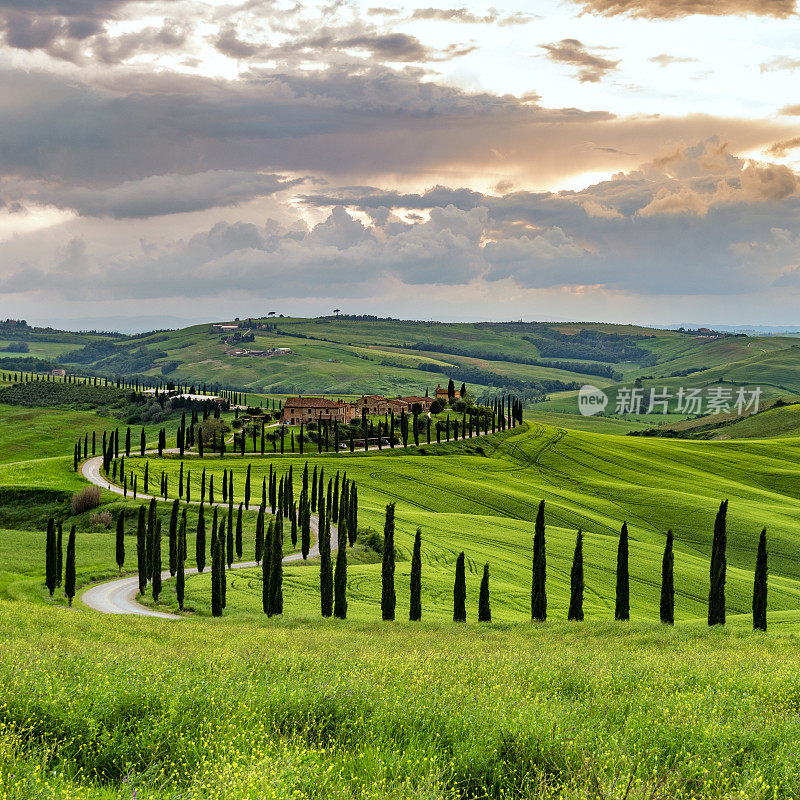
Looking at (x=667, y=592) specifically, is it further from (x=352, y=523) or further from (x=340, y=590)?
(x=352, y=523)

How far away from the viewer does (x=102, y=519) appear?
4200 inches

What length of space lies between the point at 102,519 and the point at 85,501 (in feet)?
27.8

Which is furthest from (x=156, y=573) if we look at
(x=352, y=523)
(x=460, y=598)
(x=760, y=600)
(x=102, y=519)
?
(x=760, y=600)

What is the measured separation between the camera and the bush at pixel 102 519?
4173 inches

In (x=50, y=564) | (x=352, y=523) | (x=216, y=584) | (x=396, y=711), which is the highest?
(x=396, y=711)

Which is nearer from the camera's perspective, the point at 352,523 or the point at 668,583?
the point at 668,583

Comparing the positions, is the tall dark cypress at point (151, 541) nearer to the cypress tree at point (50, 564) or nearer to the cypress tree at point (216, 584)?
the cypress tree at point (50, 564)

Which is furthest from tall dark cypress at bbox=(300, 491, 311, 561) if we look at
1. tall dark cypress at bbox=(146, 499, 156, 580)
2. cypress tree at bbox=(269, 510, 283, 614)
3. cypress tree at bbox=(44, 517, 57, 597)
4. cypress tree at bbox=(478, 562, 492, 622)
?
cypress tree at bbox=(478, 562, 492, 622)

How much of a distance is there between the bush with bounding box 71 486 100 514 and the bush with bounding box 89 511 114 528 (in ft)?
18.1

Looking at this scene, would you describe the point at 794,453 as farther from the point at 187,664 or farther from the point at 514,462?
the point at 187,664

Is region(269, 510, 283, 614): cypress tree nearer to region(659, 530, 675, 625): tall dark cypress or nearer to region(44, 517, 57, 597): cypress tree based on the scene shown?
region(44, 517, 57, 597): cypress tree

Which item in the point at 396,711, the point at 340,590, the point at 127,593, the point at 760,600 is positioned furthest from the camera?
the point at 127,593

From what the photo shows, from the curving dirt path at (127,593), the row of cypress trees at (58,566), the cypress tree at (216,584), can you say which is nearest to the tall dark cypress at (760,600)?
the cypress tree at (216,584)

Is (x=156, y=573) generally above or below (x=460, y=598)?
below
